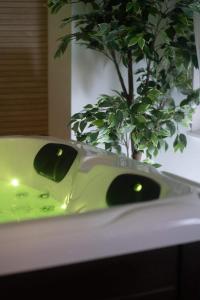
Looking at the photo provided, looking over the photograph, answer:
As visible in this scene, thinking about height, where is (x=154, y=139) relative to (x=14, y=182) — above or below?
above

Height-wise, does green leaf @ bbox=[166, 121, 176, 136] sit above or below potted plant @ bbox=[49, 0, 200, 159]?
below

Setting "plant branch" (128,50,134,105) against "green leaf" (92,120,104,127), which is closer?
"green leaf" (92,120,104,127)

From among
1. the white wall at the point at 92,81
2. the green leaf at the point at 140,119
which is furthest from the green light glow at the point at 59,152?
the white wall at the point at 92,81

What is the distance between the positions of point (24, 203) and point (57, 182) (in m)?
0.17

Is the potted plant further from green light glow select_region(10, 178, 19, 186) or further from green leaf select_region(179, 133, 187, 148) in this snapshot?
green light glow select_region(10, 178, 19, 186)

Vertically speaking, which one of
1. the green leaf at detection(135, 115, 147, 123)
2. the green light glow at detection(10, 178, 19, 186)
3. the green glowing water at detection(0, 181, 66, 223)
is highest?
the green leaf at detection(135, 115, 147, 123)

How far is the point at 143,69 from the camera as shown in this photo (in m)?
2.83

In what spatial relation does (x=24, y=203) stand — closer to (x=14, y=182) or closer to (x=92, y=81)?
(x=14, y=182)

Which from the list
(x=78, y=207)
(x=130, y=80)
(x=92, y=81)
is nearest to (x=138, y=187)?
(x=78, y=207)

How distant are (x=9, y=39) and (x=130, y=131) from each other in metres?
1.12

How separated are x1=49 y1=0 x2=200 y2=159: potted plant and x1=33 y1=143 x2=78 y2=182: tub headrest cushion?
0.29m

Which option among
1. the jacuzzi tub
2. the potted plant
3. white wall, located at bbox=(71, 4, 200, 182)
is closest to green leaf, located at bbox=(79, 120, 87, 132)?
the potted plant

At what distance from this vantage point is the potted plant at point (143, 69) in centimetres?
258

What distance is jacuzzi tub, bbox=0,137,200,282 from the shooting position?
1340 millimetres
